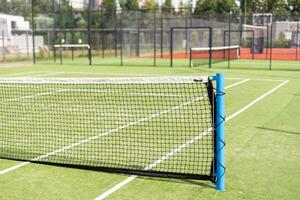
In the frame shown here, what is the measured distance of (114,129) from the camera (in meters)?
9.15

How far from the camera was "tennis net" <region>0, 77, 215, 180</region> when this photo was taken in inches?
264

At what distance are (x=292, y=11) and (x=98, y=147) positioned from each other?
161ft

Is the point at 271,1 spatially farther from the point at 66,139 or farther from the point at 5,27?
the point at 66,139

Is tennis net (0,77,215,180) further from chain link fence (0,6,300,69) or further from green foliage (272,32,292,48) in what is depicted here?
green foliage (272,32,292,48)

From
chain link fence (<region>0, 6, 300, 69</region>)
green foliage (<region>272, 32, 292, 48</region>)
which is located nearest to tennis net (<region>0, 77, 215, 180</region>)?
chain link fence (<region>0, 6, 300, 69</region>)

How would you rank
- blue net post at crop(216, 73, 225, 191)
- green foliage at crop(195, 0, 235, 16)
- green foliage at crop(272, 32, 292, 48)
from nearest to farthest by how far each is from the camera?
blue net post at crop(216, 73, 225, 191) → green foliage at crop(272, 32, 292, 48) → green foliage at crop(195, 0, 235, 16)

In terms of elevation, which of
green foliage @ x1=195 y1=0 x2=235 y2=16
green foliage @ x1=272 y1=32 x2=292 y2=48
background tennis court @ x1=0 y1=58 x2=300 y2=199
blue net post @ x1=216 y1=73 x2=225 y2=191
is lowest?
background tennis court @ x1=0 y1=58 x2=300 y2=199

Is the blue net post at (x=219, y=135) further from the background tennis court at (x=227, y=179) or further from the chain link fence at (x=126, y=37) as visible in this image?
the chain link fence at (x=126, y=37)

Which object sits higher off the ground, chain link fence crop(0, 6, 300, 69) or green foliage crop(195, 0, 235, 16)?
green foliage crop(195, 0, 235, 16)

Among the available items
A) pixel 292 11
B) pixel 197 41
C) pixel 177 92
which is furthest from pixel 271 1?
pixel 177 92

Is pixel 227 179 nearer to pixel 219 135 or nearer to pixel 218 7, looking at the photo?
pixel 219 135

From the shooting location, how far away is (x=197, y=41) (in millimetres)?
43156

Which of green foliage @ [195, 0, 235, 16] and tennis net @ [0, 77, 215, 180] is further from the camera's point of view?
green foliage @ [195, 0, 235, 16]

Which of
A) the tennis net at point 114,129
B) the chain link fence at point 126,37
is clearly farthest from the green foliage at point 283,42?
the tennis net at point 114,129
